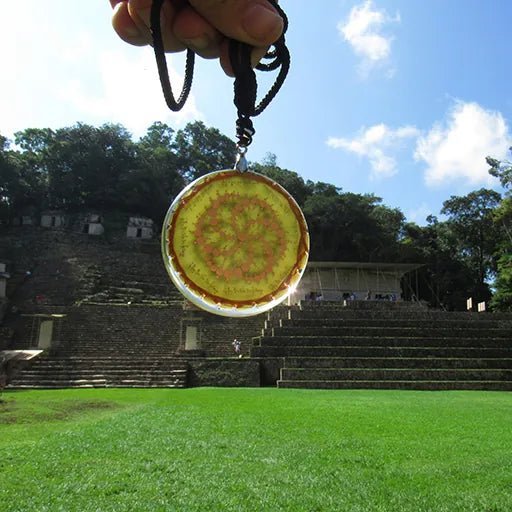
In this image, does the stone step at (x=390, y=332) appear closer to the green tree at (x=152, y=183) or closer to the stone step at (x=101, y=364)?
the stone step at (x=101, y=364)

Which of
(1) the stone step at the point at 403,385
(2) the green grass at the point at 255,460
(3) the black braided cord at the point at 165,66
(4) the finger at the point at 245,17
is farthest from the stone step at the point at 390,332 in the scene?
(4) the finger at the point at 245,17

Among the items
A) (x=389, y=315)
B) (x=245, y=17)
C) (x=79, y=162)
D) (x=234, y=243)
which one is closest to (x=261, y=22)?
(x=245, y=17)

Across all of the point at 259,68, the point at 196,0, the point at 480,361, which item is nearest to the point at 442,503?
the point at 259,68

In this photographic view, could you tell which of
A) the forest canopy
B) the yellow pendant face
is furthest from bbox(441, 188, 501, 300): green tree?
the yellow pendant face

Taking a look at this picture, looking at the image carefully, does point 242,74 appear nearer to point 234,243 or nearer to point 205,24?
point 205,24

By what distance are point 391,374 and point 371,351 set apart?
5.70 feet

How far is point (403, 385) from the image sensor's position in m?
14.0

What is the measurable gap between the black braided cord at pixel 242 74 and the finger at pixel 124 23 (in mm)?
169

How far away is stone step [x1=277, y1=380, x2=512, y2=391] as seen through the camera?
45.7ft

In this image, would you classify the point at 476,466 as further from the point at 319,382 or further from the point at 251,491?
the point at 319,382

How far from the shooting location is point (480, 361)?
15602 mm

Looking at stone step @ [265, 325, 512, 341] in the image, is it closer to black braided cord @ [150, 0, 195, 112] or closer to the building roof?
the building roof

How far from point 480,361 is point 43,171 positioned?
138ft

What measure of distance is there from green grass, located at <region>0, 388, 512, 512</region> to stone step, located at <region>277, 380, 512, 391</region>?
17.5 ft
